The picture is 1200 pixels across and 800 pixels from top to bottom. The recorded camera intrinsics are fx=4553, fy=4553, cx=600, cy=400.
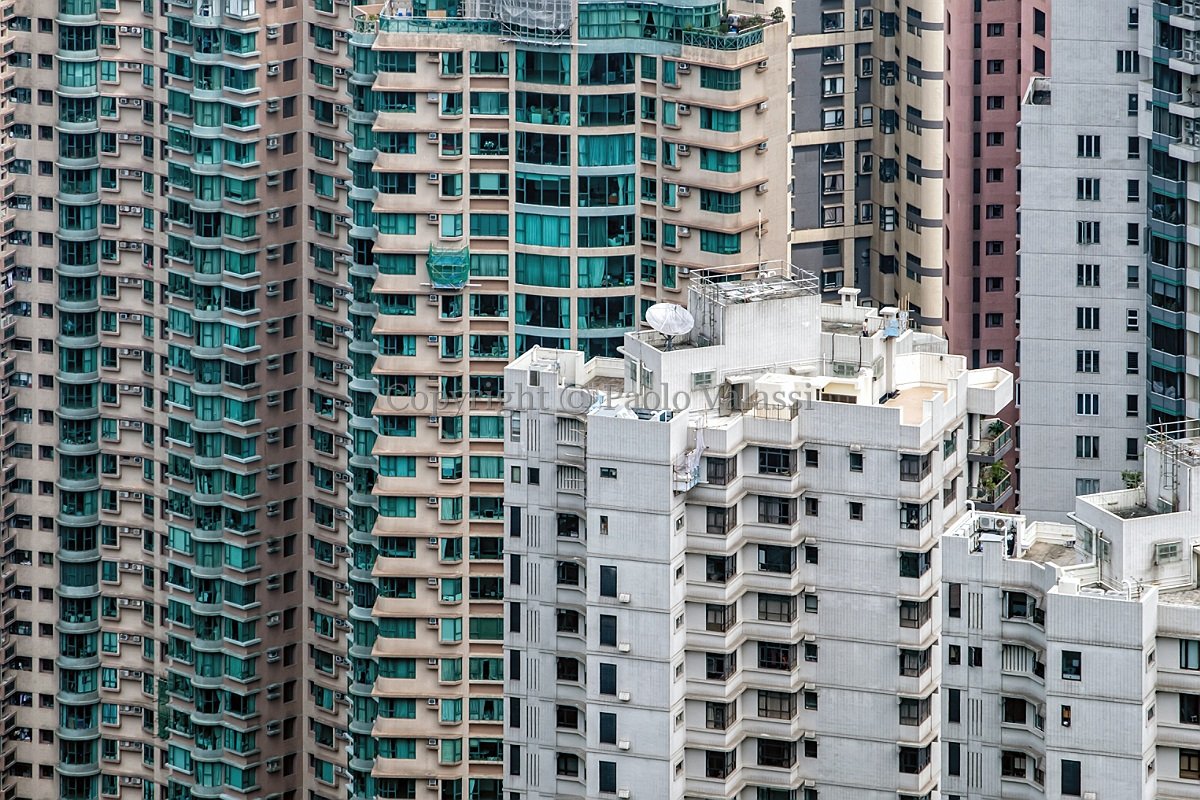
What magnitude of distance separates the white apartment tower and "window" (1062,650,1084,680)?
4cm

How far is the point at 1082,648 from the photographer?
18750 cm

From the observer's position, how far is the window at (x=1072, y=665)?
188 m

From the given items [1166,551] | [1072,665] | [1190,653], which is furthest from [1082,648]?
[1166,551]

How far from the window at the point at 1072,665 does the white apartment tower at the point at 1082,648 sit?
4cm

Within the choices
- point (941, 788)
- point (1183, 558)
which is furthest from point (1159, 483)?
point (941, 788)

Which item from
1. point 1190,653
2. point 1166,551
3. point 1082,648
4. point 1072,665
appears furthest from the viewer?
point 1166,551

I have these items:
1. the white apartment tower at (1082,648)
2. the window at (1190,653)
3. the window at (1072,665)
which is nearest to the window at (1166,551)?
the white apartment tower at (1082,648)

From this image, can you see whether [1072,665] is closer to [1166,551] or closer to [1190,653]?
[1190,653]

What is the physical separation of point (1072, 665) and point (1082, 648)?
1.03 meters

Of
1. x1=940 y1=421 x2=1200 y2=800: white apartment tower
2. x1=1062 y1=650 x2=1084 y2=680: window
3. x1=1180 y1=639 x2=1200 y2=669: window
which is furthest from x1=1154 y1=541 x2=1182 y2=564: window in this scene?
x1=1062 y1=650 x2=1084 y2=680: window

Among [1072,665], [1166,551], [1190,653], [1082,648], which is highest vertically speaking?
[1166,551]

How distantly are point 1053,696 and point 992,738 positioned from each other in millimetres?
6364

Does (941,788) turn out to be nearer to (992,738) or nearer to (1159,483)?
(992,738)

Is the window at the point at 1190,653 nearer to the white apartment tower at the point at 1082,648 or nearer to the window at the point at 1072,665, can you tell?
the white apartment tower at the point at 1082,648
